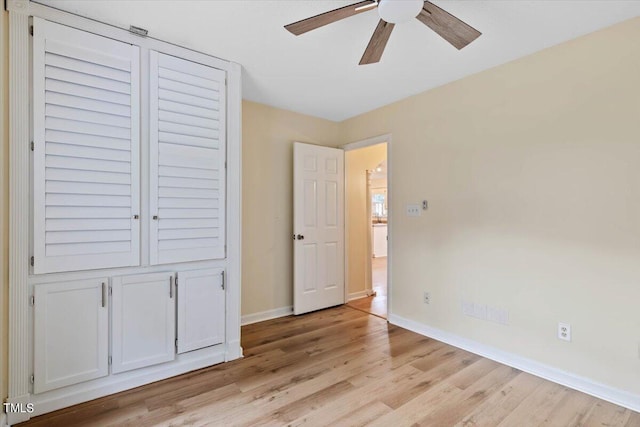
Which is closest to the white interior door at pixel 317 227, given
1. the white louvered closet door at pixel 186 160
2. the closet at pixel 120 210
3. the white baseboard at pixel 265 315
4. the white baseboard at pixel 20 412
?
the white baseboard at pixel 265 315

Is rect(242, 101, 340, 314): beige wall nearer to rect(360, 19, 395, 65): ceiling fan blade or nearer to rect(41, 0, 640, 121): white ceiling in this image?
rect(41, 0, 640, 121): white ceiling

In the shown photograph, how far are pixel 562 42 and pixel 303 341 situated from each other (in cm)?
321

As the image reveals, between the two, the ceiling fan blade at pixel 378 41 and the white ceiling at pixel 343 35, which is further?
the white ceiling at pixel 343 35

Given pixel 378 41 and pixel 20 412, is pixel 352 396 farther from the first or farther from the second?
pixel 378 41

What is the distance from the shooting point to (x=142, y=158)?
7.14 ft

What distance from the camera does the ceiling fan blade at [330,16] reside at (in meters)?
1.56

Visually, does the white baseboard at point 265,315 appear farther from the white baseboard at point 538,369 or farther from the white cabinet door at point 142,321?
the white baseboard at point 538,369

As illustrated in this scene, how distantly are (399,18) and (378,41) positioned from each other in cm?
26

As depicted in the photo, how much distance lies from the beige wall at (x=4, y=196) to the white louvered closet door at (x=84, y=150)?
12 centimetres

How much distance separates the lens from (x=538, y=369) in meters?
2.30

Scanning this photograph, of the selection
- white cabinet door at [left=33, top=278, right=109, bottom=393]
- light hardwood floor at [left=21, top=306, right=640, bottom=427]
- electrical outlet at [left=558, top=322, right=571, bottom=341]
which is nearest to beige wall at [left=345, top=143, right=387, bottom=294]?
light hardwood floor at [left=21, top=306, right=640, bottom=427]

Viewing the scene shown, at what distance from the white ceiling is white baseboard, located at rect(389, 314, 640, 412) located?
7.87 ft

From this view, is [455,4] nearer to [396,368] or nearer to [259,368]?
[396,368]

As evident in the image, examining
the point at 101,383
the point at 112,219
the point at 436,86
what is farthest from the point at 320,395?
the point at 436,86
